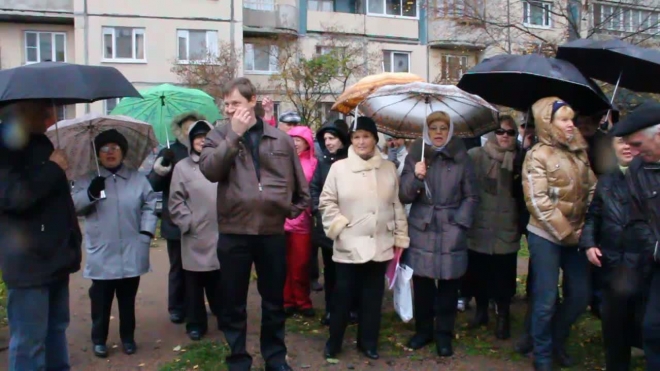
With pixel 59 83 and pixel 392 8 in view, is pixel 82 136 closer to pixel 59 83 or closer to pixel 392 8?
pixel 59 83

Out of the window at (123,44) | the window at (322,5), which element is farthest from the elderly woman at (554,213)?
the window at (322,5)

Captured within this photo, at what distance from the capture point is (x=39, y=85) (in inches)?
149

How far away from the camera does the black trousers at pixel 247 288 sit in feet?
15.0

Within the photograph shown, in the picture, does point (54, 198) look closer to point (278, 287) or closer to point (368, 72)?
point (278, 287)

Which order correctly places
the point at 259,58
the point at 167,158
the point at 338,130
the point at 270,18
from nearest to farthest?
the point at 167,158 → the point at 338,130 → the point at 270,18 → the point at 259,58

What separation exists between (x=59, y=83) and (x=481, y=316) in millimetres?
4162

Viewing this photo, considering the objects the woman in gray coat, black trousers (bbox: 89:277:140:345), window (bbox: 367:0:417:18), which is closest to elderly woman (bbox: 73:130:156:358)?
black trousers (bbox: 89:277:140:345)

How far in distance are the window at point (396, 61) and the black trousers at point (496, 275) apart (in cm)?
2499

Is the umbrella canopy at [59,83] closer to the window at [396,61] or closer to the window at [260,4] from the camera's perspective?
the window at [260,4]

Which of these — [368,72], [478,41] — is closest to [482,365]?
[478,41]

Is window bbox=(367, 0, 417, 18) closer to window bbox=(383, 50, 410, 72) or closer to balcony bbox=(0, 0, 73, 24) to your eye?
window bbox=(383, 50, 410, 72)

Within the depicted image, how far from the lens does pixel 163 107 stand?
632 centimetres

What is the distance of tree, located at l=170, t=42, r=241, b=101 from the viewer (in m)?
23.1

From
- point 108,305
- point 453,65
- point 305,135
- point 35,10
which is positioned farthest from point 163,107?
point 35,10
